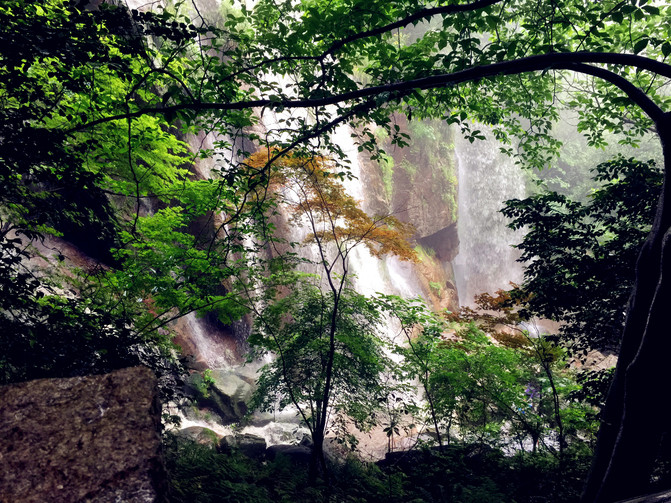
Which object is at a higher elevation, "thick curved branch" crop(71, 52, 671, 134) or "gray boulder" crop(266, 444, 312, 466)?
"thick curved branch" crop(71, 52, 671, 134)

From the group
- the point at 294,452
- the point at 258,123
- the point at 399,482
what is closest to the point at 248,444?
the point at 294,452

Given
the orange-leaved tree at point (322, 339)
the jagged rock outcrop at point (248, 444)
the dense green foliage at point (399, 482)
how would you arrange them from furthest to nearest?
the jagged rock outcrop at point (248, 444), the orange-leaved tree at point (322, 339), the dense green foliage at point (399, 482)

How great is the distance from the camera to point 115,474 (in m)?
2.06

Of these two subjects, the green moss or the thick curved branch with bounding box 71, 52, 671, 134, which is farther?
the green moss

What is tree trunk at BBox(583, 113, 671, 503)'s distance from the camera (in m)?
2.41

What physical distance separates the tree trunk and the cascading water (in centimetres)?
2629

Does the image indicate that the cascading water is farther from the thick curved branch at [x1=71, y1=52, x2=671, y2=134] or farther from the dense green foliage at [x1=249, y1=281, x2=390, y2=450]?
the thick curved branch at [x1=71, y1=52, x2=671, y2=134]

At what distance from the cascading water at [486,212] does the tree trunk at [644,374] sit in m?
26.3

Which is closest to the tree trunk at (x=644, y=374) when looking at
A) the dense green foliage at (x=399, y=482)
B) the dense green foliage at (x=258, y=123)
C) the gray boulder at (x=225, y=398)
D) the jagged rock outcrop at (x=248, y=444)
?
the dense green foliage at (x=258, y=123)

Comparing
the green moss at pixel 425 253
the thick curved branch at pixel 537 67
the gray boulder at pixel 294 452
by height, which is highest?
the green moss at pixel 425 253

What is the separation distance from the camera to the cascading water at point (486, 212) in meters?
27.8

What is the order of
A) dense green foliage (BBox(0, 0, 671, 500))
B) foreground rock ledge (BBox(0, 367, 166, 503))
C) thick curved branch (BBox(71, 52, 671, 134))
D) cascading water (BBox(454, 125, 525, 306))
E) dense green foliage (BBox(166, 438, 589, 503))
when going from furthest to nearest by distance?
1. cascading water (BBox(454, 125, 525, 306))
2. dense green foliage (BBox(166, 438, 589, 503))
3. dense green foliage (BBox(0, 0, 671, 500))
4. thick curved branch (BBox(71, 52, 671, 134))
5. foreground rock ledge (BBox(0, 367, 166, 503))

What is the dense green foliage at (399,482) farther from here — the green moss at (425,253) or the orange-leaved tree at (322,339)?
the green moss at (425,253)

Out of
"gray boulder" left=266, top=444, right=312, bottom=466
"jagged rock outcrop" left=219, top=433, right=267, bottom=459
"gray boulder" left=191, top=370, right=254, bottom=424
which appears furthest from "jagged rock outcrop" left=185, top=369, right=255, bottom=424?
"gray boulder" left=266, top=444, right=312, bottom=466
